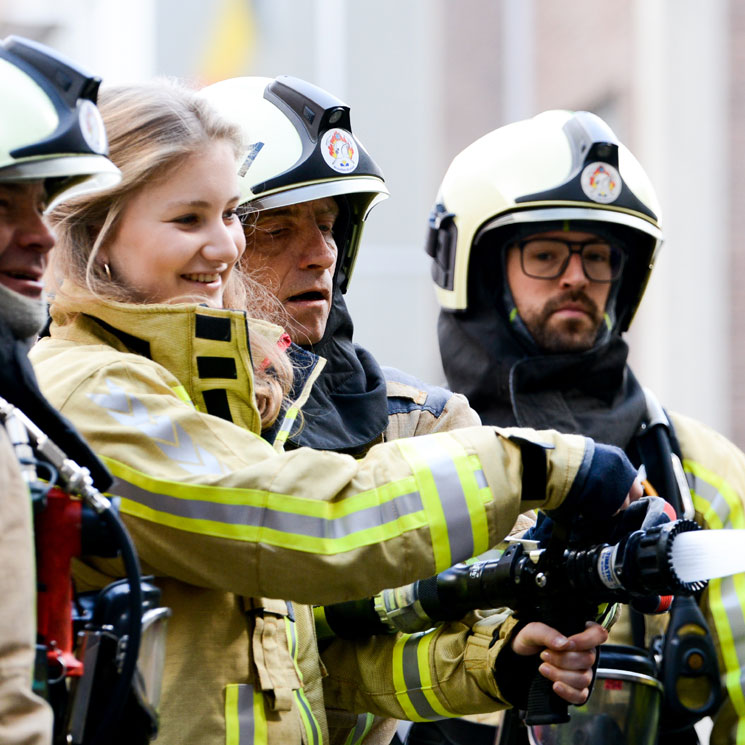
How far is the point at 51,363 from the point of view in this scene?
2.61 meters

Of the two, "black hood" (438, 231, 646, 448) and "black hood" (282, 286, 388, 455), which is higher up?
"black hood" (282, 286, 388, 455)

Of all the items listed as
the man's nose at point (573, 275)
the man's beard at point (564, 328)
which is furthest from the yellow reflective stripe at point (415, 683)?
the man's nose at point (573, 275)

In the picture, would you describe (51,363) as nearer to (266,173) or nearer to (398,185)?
(266,173)

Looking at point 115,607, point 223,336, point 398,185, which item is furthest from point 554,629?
point 398,185

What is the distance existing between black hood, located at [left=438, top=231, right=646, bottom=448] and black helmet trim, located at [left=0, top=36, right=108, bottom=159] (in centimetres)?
200

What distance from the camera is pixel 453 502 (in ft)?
8.04

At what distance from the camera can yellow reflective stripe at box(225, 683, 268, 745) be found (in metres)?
2.58

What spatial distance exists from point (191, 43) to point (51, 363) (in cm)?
782

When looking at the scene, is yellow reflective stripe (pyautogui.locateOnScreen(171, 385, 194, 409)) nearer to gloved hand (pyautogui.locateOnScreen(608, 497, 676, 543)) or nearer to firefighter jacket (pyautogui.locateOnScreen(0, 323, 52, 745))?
firefighter jacket (pyautogui.locateOnScreen(0, 323, 52, 745))

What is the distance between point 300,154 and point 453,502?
133 centimetres

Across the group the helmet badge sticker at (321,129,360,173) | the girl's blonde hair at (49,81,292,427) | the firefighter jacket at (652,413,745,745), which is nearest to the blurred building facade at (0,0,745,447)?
the firefighter jacket at (652,413,745,745)

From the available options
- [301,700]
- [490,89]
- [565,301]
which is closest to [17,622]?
[301,700]

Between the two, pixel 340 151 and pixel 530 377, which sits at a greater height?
pixel 340 151

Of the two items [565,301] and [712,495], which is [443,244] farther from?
[712,495]
